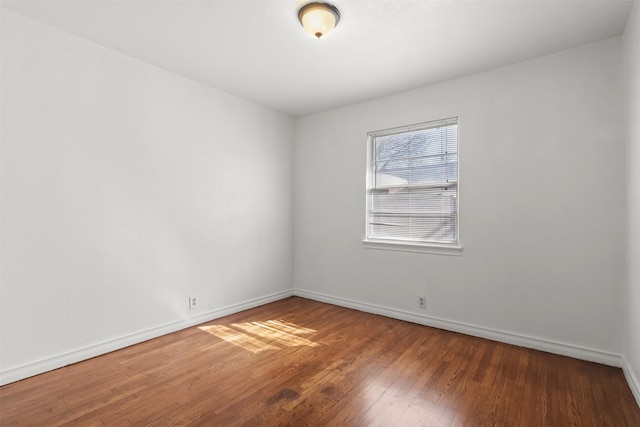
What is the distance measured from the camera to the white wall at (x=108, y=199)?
2.33 meters

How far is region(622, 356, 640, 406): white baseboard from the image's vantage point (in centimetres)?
207

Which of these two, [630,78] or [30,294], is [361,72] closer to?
[630,78]

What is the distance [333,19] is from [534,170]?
7.20 ft

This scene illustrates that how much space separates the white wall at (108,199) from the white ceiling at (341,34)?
1.10 ft

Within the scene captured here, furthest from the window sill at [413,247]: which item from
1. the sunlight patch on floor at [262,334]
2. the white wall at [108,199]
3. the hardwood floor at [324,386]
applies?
the white wall at [108,199]

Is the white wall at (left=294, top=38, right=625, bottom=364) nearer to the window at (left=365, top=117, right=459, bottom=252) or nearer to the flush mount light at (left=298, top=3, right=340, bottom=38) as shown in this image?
the window at (left=365, top=117, right=459, bottom=252)

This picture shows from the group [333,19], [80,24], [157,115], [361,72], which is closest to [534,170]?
[361,72]

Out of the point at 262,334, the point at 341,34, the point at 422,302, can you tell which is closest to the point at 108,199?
the point at 262,334

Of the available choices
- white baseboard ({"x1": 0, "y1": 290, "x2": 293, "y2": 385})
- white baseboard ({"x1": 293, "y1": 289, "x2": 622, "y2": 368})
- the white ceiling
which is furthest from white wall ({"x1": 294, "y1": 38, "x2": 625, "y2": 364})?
white baseboard ({"x1": 0, "y1": 290, "x2": 293, "y2": 385})

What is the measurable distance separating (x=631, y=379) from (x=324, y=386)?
7.04ft

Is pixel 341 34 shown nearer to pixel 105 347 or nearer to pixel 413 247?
pixel 413 247

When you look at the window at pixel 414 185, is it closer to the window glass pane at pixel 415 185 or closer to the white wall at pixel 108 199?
the window glass pane at pixel 415 185

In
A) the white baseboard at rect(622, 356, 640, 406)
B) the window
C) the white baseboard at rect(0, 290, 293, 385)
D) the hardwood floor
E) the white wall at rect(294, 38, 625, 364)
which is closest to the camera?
the hardwood floor

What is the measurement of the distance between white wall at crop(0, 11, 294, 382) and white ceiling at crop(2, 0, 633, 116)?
34cm
